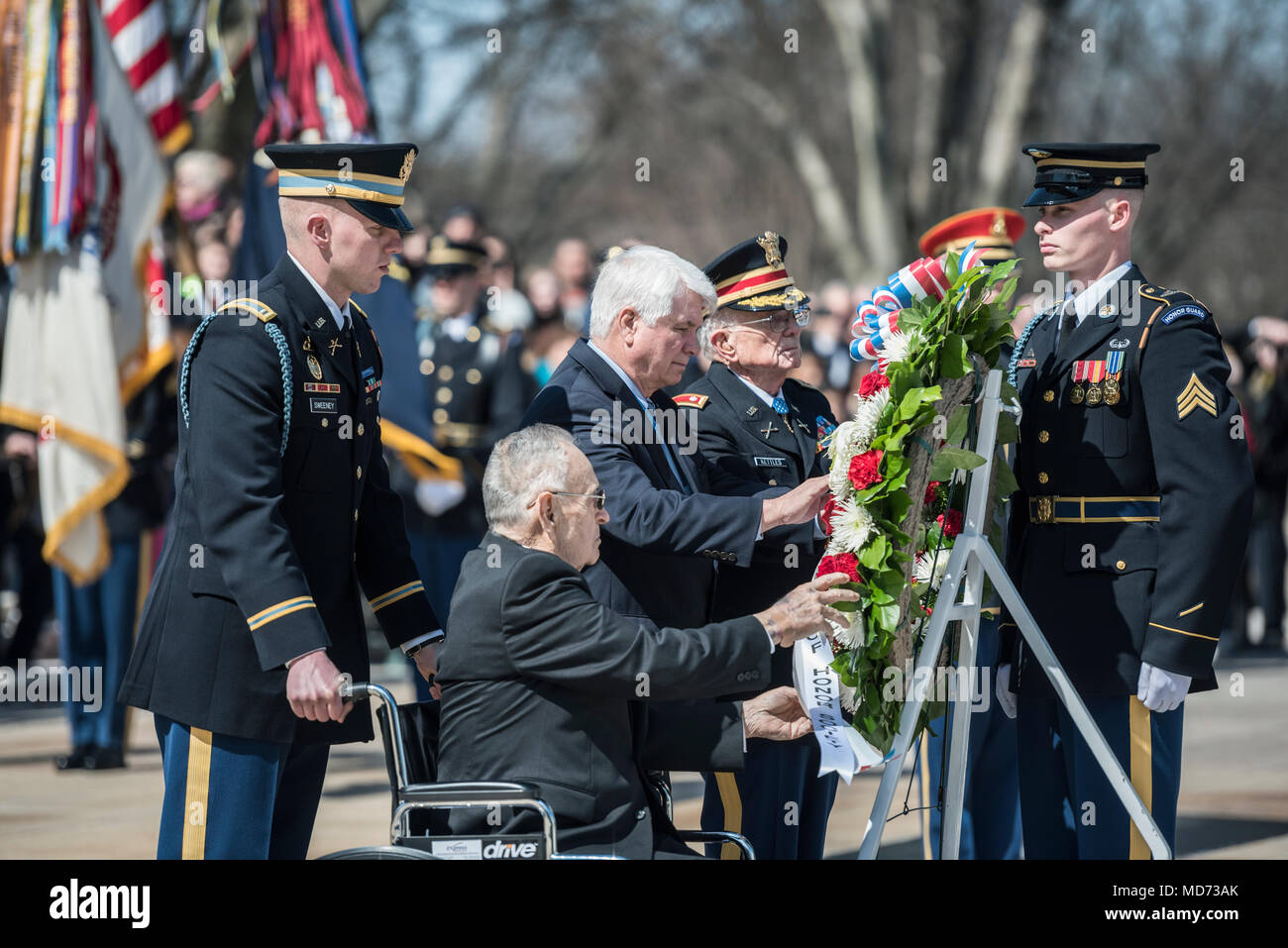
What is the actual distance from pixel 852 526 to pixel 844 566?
0.10 metres

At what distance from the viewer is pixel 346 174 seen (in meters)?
4.32

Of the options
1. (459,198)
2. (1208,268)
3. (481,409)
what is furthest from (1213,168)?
(481,409)

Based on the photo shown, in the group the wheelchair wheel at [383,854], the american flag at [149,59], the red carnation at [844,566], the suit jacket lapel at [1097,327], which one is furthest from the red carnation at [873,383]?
the american flag at [149,59]

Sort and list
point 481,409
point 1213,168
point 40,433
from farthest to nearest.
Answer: point 1213,168 → point 481,409 → point 40,433

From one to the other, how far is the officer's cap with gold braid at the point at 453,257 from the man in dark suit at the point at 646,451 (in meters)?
4.39

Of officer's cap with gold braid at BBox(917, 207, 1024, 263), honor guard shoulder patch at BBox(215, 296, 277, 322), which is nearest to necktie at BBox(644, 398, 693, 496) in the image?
honor guard shoulder patch at BBox(215, 296, 277, 322)

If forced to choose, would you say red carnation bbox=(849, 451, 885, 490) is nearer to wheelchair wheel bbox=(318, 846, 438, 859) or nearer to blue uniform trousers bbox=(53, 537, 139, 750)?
wheelchair wheel bbox=(318, 846, 438, 859)

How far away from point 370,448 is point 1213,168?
30.7 m

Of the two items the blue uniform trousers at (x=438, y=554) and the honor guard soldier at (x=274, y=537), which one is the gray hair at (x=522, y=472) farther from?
the blue uniform trousers at (x=438, y=554)

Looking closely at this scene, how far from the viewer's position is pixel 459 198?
34.3 metres

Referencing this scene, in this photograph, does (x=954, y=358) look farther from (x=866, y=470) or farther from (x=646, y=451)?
(x=646, y=451)

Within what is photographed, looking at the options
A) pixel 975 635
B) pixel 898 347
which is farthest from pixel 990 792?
pixel 898 347

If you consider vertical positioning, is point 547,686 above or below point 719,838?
above
